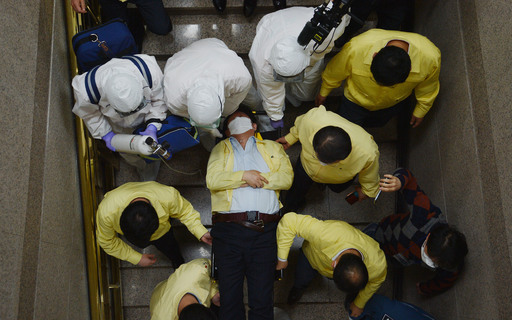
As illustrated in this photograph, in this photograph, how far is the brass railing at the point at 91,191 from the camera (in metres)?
3.38

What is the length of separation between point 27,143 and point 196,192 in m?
1.79

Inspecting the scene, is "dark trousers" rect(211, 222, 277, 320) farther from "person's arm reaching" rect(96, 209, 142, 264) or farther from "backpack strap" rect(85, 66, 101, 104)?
"backpack strap" rect(85, 66, 101, 104)

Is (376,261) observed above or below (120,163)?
above

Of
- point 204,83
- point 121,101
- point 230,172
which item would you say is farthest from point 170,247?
point 204,83

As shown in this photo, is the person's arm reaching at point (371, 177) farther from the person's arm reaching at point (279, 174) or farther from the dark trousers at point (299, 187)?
the person's arm reaching at point (279, 174)

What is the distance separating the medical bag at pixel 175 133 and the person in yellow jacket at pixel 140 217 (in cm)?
35

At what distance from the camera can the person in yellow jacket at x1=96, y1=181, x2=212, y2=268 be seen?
9.59 ft

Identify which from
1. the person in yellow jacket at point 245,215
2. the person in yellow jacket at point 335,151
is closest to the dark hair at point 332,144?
the person in yellow jacket at point 335,151

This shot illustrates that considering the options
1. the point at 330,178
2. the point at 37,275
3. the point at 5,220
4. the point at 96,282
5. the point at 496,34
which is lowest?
the point at 96,282

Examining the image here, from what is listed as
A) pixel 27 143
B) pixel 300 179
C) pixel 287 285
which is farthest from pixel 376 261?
pixel 27 143

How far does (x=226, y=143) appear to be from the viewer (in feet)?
11.4

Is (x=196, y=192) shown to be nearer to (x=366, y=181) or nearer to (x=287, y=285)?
(x=287, y=285)

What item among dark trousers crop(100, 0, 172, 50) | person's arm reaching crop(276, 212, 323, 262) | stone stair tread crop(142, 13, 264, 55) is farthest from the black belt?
dark trousers crop(100, 0, 172, 50)

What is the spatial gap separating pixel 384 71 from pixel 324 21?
1.93 ft
